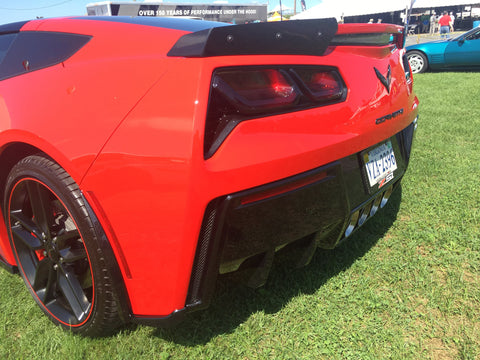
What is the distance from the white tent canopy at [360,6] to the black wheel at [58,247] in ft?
94.9

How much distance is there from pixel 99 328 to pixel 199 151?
936 millimetres

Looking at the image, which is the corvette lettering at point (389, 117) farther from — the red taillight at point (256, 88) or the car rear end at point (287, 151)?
the red taillight at point (256, 88)

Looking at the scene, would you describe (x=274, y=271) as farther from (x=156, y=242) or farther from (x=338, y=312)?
(x=156, y=242)

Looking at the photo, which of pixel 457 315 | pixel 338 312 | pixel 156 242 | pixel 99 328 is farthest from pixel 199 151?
pixel 457 315

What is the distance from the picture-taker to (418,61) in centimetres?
986

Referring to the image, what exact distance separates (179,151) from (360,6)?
3319 cm

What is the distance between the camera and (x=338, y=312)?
5.98ft

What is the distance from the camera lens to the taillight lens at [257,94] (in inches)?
50.1

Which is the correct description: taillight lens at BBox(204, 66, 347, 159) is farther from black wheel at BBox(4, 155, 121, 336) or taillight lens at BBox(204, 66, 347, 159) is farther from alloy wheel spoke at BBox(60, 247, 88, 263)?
alloy wheel spoke at BBox(60, 247, 88, 263)

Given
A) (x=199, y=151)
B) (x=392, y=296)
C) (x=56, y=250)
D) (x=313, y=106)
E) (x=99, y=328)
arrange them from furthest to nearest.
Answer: (x=392, y=296) < (x=56, y=250) < (x=99, y=328) < (x=313, y=106) < (x=199, y=151)

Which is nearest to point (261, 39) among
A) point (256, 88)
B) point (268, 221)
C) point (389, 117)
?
point (256, 88)

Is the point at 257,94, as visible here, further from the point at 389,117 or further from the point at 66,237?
the point at 66,237

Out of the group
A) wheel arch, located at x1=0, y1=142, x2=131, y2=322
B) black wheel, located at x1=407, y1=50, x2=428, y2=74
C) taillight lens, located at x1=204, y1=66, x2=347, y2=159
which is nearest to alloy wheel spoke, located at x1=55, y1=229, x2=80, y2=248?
wheel arch, located at x1=0, y1=142, x2=131, y2=322

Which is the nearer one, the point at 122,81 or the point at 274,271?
the point at 122,81
